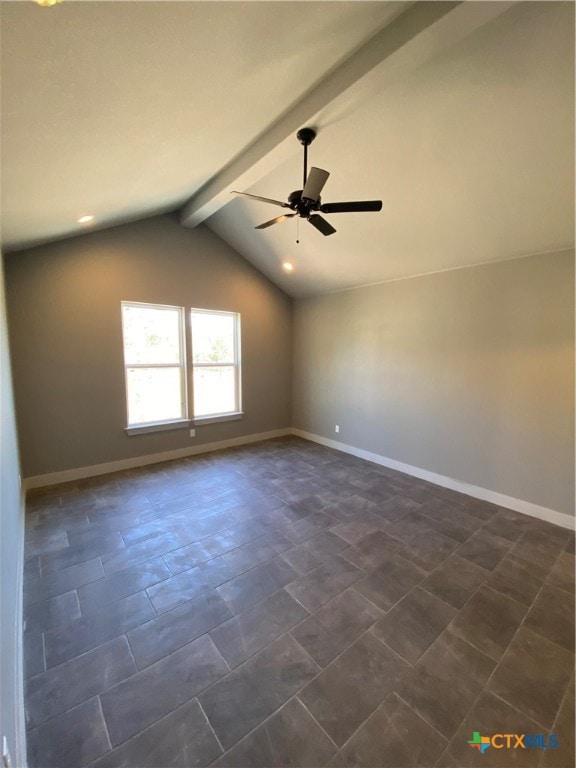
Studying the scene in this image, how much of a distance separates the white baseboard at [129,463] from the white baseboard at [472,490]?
170 cm

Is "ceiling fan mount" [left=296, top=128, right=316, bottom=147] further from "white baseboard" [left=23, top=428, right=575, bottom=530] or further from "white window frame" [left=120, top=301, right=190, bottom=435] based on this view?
"white baseboard" [left=23, top=428, right=575, bottom=530]

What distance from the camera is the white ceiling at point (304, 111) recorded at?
1266 millimetres

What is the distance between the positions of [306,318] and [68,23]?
4.55 metres

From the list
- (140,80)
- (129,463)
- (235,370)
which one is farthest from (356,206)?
(129,463)

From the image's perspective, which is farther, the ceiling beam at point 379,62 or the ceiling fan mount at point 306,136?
the ceiling fan mount at point 306,136

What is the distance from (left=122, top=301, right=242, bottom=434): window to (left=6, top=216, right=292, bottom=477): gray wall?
17 centimetres

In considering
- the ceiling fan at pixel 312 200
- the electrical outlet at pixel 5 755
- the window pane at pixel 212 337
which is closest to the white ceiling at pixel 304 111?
the ceiling fan at pixel 312 200

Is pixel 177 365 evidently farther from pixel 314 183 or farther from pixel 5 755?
pixel 5 755

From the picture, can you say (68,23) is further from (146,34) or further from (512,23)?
(512,23)

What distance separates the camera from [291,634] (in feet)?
5.70

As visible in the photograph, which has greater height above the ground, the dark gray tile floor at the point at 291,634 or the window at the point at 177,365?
the window at the point at 177,365

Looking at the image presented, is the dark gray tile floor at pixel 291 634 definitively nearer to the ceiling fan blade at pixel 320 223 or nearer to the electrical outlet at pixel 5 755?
the electrical outlet at pixel 5 755
